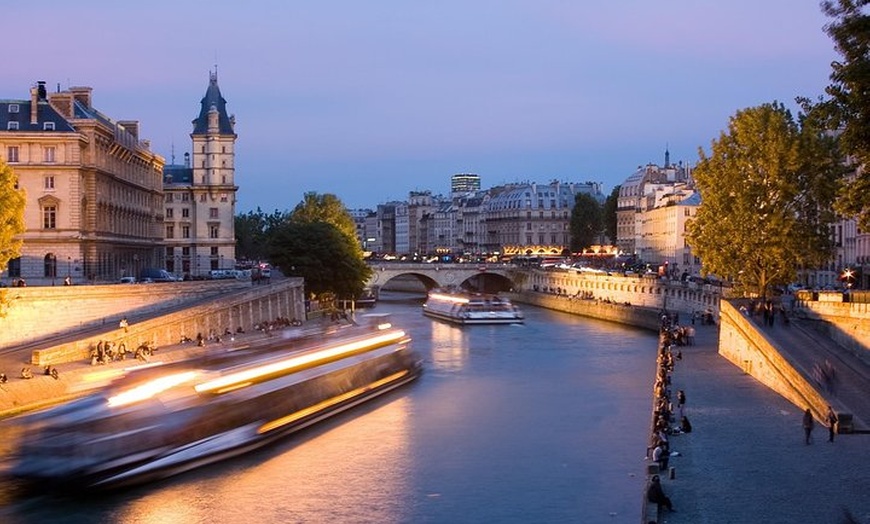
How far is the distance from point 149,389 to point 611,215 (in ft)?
395

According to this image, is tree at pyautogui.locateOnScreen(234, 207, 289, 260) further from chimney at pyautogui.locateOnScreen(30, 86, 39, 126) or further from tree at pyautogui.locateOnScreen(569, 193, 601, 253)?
→ chimney at pyautogui.locateOnScreen(30, 86, 39, 126)

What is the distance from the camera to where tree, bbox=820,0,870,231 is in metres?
19.7

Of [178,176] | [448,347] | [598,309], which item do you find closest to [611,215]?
[598,309]

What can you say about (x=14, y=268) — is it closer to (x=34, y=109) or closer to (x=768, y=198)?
(x=34, y=109)

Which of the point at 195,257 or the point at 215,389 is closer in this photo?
the point at 215,389

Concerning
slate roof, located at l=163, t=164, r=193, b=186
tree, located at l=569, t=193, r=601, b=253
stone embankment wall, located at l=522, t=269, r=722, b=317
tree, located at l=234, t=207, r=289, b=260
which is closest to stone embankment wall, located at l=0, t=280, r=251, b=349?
stone embankment wall, located at l=522, t=269, r=722, b=317

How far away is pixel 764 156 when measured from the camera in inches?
1956

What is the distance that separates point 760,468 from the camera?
25797 mm

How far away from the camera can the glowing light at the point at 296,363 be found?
31469 mm

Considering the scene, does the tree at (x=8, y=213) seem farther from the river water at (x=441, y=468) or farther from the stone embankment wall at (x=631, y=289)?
the stone embankment wall at (x=631, y=289)

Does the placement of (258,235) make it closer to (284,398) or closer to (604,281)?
(604,281)

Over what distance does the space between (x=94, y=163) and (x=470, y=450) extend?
33625 millimetres

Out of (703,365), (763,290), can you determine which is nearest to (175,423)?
(703,365)

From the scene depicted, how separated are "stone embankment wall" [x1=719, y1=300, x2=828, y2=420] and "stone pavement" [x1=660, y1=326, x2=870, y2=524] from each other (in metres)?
0.46
